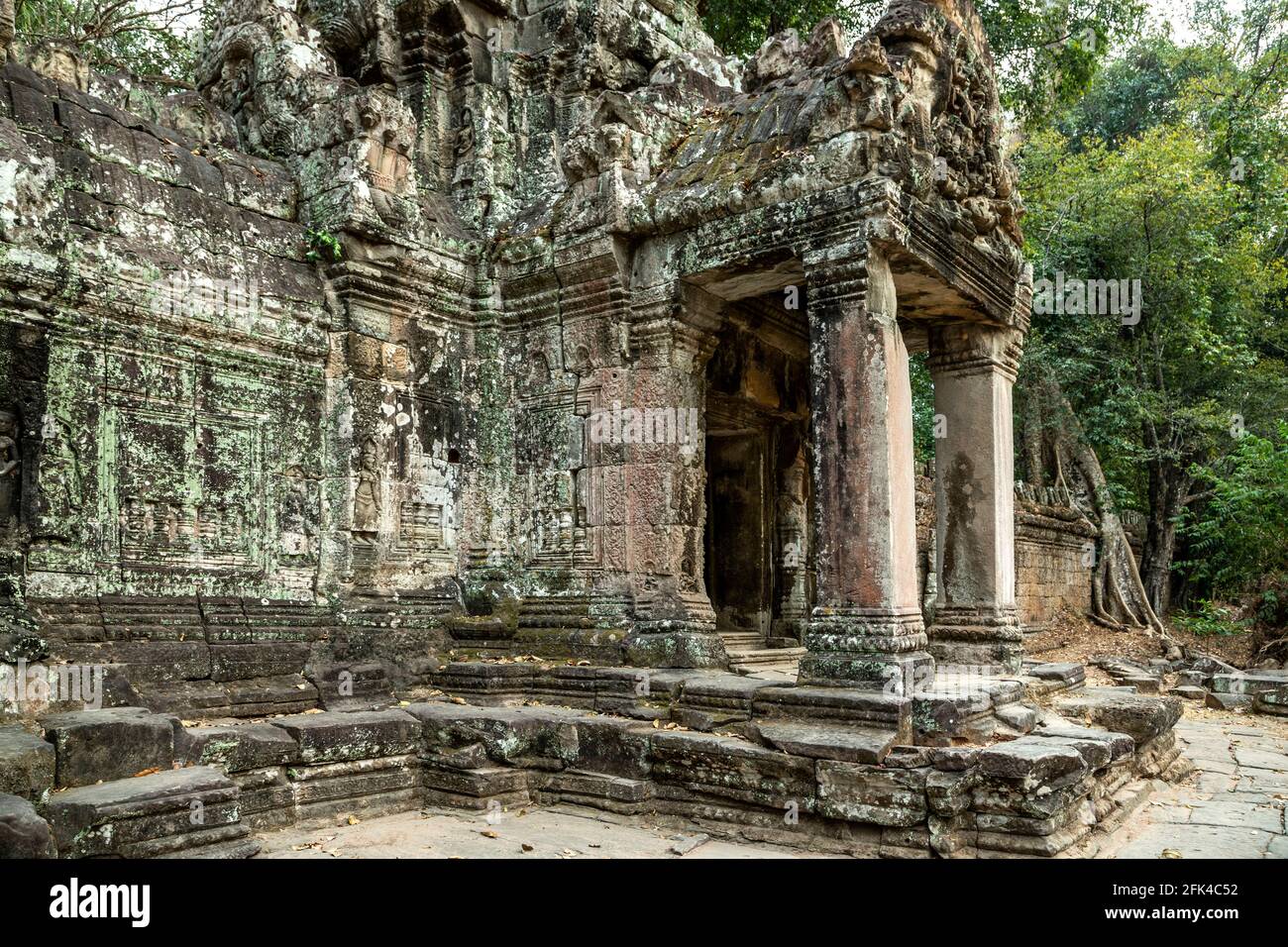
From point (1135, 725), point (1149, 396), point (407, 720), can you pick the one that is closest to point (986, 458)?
point (1135, 725)

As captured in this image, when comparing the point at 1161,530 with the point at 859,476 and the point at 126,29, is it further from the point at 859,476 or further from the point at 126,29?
the point at 126,29

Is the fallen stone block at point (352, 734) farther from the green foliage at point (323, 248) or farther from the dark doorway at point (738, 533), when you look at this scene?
the dark doorway at point (738, 533)

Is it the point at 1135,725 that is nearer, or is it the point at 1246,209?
the point at 1135,725

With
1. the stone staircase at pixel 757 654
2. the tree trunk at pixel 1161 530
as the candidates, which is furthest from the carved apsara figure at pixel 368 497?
the tree trunk at pixel 1161 530

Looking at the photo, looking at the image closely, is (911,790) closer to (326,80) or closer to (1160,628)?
(326,80)

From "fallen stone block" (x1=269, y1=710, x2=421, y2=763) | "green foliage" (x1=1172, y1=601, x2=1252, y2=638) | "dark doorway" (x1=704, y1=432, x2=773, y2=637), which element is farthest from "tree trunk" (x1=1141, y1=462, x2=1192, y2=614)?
"fallen stone block" (x1=269, y1=710, x2=421, y2=763)

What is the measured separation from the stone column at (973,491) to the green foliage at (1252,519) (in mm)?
8172

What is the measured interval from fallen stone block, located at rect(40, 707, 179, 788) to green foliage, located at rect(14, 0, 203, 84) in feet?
36.5

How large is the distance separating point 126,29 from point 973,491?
12695mm

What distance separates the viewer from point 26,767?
4250 millimetres

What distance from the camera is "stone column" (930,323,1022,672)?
795 centimetres

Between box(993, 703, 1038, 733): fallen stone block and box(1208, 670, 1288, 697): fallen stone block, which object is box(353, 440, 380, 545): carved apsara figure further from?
box(1208, 670, 1288, 697): fallen stone block

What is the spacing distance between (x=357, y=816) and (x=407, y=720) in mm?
688

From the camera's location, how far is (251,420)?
7.04 m
